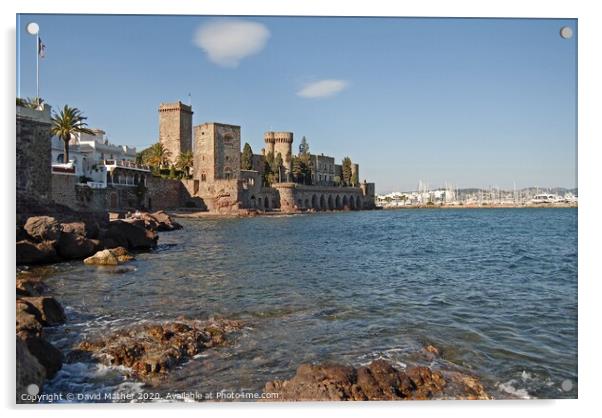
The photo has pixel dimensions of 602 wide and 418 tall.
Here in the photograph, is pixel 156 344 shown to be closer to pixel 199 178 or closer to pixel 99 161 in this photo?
pixel 99 161

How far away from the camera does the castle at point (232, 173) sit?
45844 mm

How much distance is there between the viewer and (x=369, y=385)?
13.3 feet

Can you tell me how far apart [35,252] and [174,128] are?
4257 centimetres

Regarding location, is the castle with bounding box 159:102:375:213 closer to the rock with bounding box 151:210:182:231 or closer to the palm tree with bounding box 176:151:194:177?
the palm tree with bounding box 176:151:194:177

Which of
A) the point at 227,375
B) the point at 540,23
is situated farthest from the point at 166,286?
the point at 540,23

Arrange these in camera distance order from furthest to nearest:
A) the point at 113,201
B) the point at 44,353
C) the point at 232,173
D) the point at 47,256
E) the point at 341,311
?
the point at 232,173, the point at 113,201, the point at 47,256, the point at 341,311, the point at 44,353

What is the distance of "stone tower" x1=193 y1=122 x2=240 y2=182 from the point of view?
4634 centimetres

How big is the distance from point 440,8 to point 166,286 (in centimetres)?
698

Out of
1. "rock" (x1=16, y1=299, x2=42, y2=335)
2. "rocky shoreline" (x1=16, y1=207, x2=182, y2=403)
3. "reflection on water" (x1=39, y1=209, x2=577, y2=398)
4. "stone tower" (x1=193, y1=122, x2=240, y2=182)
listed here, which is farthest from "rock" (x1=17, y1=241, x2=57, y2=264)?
"stone tower" (x1=193, y1=122, x2=240, y2=182)

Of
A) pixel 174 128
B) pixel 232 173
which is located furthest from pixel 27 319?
pixel 174 128

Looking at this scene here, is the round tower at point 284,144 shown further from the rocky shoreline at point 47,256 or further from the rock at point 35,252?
the rock at point 35,252

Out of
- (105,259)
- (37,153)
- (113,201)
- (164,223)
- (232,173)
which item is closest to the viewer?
(37,153)

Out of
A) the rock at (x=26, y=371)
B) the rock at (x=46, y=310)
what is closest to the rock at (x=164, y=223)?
the rock at (x=46, y=310)

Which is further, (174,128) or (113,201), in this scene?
(174,128)
